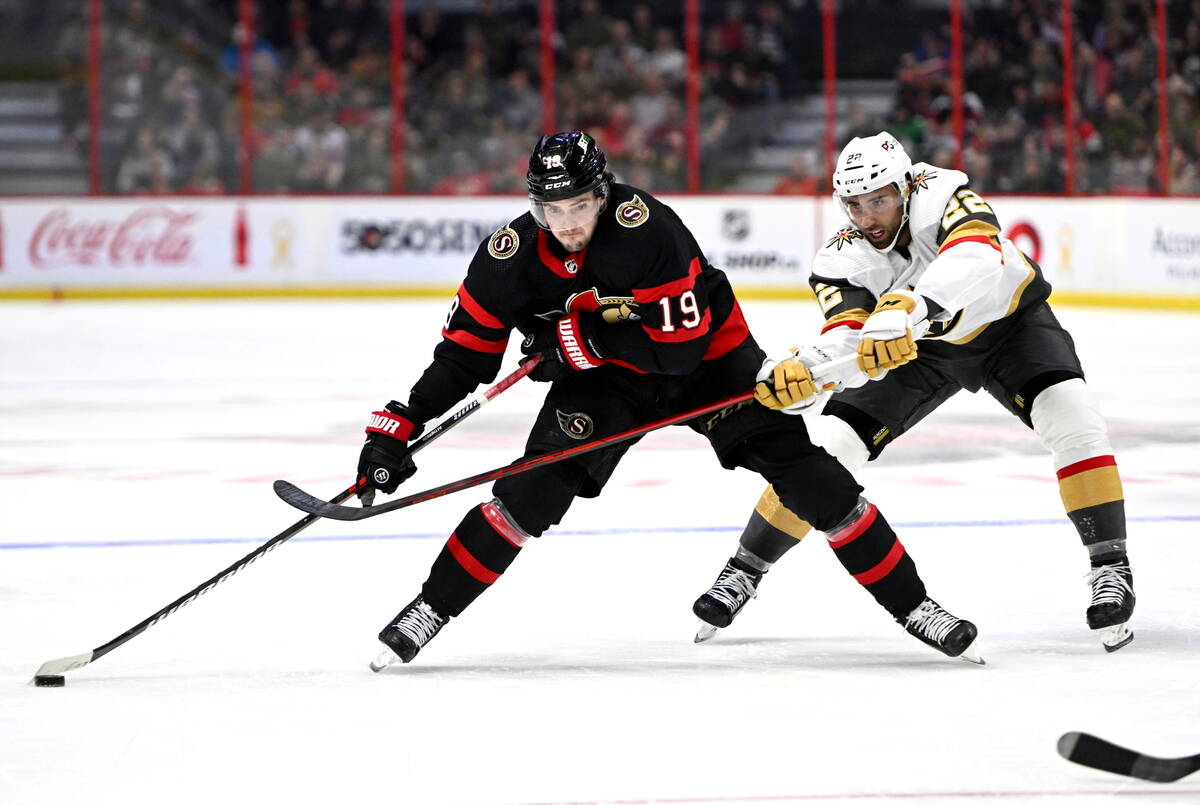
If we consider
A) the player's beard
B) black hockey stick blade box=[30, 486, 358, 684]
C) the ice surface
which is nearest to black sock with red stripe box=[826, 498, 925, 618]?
the ice surface

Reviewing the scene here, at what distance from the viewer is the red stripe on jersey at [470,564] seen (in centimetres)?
296

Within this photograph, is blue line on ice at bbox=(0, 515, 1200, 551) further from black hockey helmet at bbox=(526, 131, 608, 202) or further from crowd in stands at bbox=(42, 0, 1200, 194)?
crowd in stands at bbox=(42, 0, 1200, 194)

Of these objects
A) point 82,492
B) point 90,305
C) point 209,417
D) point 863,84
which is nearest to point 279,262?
point 90,305

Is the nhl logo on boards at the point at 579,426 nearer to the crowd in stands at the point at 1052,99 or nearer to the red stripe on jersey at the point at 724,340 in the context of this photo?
the red stripe on jersey at the point at 724,340

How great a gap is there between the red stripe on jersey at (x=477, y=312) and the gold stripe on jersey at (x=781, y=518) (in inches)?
26.6

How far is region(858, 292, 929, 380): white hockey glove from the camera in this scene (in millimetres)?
2988

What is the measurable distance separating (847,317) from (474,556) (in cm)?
87

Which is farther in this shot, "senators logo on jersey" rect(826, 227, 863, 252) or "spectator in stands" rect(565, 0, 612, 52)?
"spectator in stands" rect(565, 0, 612, 52)

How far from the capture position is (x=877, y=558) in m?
2.97

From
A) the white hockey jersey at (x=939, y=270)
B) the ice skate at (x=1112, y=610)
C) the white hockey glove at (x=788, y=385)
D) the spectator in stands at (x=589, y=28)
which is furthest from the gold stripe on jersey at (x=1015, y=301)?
the spectator in stands at (x=589, y=28)

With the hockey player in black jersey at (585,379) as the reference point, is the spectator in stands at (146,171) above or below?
below

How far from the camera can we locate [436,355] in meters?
3.08

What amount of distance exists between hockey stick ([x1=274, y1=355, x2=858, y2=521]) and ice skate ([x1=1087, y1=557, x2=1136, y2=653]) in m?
0.64

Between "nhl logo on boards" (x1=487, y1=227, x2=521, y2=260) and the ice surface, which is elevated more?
"nhl logo on boards" (x1=487, y1=227, x2=521, y2=260)
